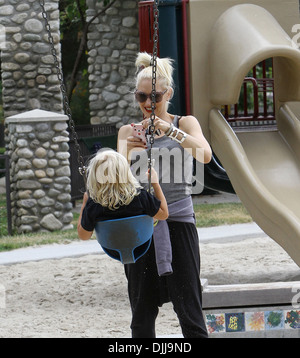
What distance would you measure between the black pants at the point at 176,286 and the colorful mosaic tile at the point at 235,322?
0.60 m

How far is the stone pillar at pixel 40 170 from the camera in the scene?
9.49 meters

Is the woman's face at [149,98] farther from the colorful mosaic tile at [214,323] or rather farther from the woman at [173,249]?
the colorful mosaic tile at [214,323]

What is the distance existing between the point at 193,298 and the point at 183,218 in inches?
13.6

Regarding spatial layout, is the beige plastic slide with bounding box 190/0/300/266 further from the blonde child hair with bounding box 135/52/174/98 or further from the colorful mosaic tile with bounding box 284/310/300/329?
the blonde child hair with bounding box 135/52/174/98

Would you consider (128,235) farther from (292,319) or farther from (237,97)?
(237,97)

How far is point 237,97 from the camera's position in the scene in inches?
196

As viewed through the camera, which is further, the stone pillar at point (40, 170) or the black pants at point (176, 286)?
the stone pillar at point (40, 170)

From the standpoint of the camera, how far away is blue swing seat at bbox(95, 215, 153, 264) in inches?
132

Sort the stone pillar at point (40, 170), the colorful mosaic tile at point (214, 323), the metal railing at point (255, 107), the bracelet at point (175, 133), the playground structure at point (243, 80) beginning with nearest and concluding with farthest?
the bracelet at point (175, 133)
the colorful mosaic tile at point (214, 323)
the playground structure at point (243, 80)
the metal railing at point (255, 107)
the stone pillar at point (40, 170)

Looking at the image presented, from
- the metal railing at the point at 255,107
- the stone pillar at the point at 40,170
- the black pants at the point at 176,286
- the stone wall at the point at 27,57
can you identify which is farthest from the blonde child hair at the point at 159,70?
the stone wall at the point at 27,57

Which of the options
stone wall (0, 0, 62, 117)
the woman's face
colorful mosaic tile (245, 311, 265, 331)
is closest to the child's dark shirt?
the woman's face

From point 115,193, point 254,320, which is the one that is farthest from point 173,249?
point 254,320

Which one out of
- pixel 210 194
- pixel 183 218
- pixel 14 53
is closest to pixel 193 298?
pixel 183 218

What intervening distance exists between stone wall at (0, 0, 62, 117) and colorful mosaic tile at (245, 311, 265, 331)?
20.3 feet
